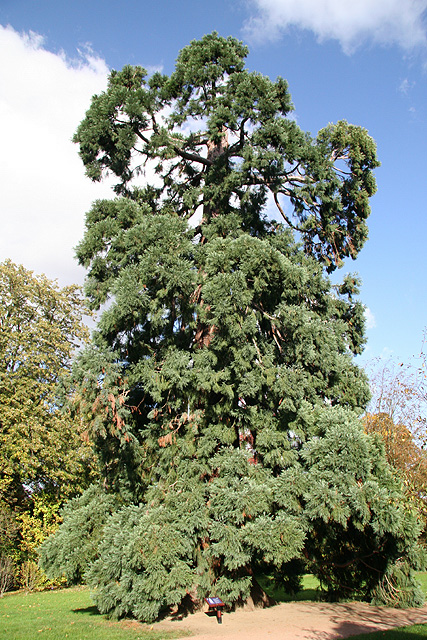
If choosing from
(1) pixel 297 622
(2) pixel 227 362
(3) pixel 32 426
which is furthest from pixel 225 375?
(3) pixel 32 426

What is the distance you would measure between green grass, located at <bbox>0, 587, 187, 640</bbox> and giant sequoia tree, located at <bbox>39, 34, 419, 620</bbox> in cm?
47

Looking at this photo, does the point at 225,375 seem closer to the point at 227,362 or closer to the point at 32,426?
the point at 227,362

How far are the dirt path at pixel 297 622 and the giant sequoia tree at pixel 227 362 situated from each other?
0.48 meters

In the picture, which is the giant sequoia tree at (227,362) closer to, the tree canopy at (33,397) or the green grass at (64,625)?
the green grass at (64,625)

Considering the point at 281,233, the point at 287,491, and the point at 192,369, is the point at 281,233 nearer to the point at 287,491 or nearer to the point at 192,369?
the point at 192,369

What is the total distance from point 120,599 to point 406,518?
5658 millimetres

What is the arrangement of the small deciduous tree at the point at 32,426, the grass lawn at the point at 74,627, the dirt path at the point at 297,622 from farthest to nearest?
the small deciduous tree at the point at 32,426 < the dirt path at the point at 297,622 < the grass lawn at the point at 74,627

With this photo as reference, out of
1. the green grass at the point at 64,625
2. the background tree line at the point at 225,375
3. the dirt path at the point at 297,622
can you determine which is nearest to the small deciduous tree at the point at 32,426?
the green grass at the point at 64,625

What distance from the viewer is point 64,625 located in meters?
8.52

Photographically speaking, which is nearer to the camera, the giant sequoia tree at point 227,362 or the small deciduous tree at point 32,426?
the giant sequoia tree at point 227,362

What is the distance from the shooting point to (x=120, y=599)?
28.3 ft

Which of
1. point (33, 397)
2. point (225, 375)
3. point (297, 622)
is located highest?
point (33, 397)

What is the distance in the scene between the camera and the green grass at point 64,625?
7.38m

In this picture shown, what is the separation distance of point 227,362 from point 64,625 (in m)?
5.90
